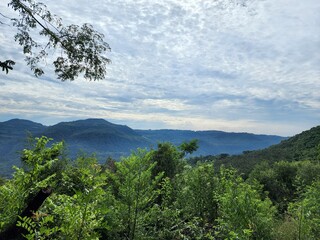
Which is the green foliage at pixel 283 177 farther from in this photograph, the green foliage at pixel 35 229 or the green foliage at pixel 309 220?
the green foliage at pixel 35 229

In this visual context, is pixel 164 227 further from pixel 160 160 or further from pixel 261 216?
pixel 160 160

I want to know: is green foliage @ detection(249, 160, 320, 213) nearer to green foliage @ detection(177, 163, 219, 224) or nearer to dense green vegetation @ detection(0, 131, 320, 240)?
green foliage @ detection(177, 163, 219, 224)

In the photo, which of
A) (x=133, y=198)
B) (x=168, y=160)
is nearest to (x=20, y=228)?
(x=133, y=198)

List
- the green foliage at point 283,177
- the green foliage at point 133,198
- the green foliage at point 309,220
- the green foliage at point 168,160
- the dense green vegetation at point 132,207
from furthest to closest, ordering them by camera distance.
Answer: the green foliage at point 283,177 < the green foliage at point 168,160 < the green foliage at point 133,198 < the green foliage at point 309,220 < the dense green vegetation at point 132,207

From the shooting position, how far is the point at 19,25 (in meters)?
8.56

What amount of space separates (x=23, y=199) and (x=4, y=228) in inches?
19.4

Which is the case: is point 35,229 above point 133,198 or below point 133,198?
above

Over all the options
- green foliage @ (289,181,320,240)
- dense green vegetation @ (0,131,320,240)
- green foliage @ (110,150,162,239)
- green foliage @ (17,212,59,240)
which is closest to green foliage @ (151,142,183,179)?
dense green vegetation @ (0,131,320,240)

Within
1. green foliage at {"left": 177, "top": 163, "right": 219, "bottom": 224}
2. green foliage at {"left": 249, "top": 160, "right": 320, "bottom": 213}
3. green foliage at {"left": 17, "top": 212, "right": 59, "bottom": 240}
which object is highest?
green foliage at {"left": 17, "top": 212, "right": 59, "bottom": 240}

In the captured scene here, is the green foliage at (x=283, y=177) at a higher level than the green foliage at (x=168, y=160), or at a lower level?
lower

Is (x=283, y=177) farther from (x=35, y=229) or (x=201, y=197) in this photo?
(x=35, y=229)

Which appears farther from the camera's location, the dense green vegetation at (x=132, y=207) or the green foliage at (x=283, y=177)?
the green foliage at (x=283, y=177)

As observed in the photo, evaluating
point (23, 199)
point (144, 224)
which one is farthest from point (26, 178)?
point (144, 224)

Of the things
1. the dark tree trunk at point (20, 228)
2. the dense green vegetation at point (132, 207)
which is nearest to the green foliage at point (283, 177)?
the dense green vegetation at point (132, 207)
